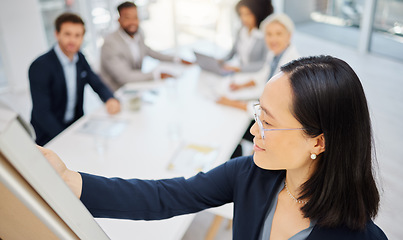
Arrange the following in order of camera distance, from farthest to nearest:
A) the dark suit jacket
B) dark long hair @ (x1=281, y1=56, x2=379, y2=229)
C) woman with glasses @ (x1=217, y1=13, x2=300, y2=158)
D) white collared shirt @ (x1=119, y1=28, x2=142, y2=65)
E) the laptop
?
white collared shirt @ (x1=119, y1=28, x2=142, y2=65) → the laptop → woman with glasses @ (x1=217, y1=13, x2=300, y2=158) → the dark suit jacket → dark long hair @ (x1=281, y1=56, x2=379, y2=229)

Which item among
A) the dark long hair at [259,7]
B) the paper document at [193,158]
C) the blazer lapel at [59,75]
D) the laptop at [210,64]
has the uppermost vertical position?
the dark long hair at [259,7]

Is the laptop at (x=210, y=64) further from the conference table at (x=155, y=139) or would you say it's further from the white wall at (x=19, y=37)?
the white wall at (x=19, y=37)

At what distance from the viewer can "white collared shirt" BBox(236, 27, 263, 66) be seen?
3.81 m

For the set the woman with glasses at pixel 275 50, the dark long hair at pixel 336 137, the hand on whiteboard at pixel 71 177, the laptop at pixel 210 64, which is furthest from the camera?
the laptop at pixel 210 64

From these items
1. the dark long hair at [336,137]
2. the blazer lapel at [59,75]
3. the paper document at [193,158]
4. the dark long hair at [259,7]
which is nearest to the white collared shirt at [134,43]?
the blazer lapel at [59,75]

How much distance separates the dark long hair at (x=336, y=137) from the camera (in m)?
1.03

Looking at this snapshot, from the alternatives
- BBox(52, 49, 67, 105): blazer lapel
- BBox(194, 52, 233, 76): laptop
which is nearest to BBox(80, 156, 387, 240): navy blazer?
BBox(52, 49, 67, 105): blazer lapel

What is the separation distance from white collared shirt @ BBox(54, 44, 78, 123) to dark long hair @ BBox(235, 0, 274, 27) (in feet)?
5.54

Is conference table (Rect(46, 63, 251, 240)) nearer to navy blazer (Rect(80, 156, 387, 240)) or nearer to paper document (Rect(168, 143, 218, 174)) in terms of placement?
paper document (Rect(168, 143, 218, 174))

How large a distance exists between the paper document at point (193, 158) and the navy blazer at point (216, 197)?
92 cm

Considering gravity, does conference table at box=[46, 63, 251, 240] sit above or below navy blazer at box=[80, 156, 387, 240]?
below

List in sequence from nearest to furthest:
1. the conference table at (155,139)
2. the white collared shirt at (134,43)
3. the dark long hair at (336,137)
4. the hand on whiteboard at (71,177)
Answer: the hand on whiteboard at (71,177)
the dark long hair at (336,137)
the conference table at (155,139)
the white collared shirt at (134,43)

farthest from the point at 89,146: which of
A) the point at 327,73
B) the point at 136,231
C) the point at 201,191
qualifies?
the point at 327,73

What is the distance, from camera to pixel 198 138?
8.59 ft
